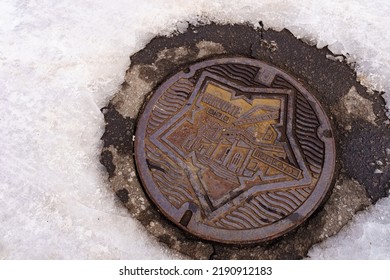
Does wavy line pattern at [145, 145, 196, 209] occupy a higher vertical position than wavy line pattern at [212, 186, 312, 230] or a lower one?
lower

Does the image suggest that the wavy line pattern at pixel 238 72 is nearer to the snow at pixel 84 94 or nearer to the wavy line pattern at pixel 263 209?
the snow at pixel 84 94

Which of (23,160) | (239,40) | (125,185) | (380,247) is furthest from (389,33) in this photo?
(23,160)

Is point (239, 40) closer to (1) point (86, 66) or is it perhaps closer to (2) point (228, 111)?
Answer: (2) point (228, 111)

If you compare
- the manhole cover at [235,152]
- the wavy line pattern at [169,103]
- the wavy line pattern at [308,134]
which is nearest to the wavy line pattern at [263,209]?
the manhole cover at [235,152]

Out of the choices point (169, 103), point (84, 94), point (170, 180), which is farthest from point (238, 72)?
point (84, 94)

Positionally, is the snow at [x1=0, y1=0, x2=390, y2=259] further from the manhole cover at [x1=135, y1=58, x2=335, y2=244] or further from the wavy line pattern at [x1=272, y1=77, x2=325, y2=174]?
the wavy line pattern at [x1=272, y1=77, x2=325, y2=174]

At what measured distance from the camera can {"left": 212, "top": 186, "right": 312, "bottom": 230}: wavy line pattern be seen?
1943mm

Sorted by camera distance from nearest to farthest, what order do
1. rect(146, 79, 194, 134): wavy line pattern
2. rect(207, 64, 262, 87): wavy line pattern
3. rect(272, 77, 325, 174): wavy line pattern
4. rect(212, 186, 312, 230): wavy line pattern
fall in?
rect(212, 186, 312, 230): wavy line pattern → rect(272, 77, 325, 174): wavy line pattern → rect(146, 79, 194, 134): wavy line pattern → rect(207, 64, 262, 87): wavy line pattern

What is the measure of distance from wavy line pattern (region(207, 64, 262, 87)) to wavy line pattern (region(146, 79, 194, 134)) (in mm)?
199

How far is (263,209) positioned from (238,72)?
2.83 ft

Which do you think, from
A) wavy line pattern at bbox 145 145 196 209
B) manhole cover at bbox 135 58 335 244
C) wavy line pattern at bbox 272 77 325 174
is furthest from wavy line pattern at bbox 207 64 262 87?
wavy line pattern at bbox 145 145 196 209

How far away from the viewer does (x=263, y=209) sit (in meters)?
1.96

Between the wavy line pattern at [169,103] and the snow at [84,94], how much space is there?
31 cm

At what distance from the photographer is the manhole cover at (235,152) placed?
1.96m
